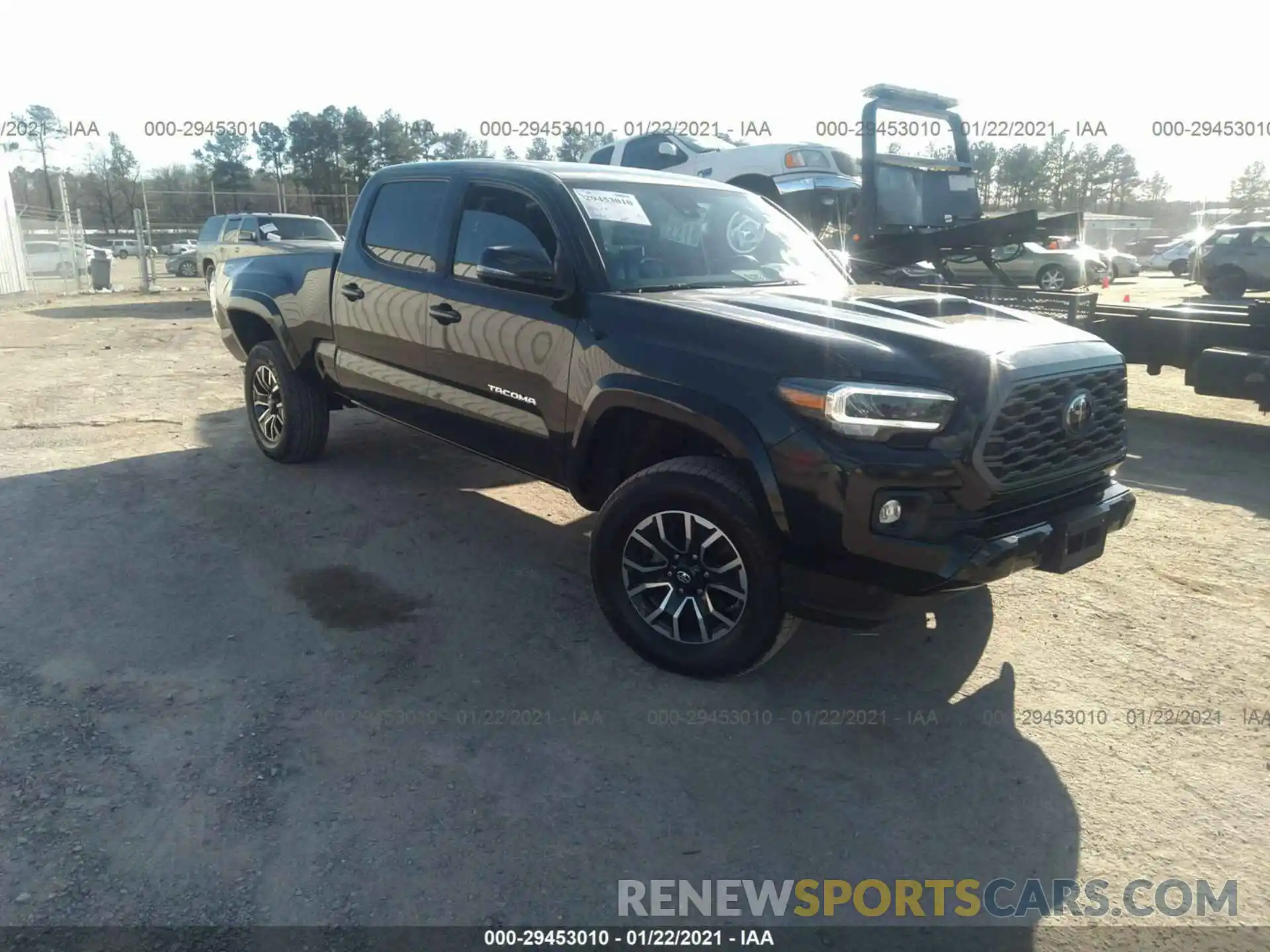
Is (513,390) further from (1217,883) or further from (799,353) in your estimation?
(1217,883)

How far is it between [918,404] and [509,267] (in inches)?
74.8

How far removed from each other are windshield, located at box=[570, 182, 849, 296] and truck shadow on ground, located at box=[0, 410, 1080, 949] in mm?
1559

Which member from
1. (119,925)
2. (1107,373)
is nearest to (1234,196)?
(1107,373)

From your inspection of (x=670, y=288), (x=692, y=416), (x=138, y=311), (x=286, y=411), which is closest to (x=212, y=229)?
(x=138, y=311)

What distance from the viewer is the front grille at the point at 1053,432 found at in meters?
3.11

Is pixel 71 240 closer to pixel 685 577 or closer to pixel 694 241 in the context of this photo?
pixel 694 241

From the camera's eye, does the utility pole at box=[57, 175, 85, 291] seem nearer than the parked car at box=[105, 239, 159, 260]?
Yes

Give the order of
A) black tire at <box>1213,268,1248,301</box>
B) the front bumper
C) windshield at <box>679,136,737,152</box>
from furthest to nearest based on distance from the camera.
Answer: black tire at <box>1213,268,1248,301</box> < windshield at <box>679,136,737,152</box> < the front bumper

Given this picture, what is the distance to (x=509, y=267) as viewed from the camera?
3.99m

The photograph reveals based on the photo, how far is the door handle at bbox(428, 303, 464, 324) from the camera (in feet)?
14.6

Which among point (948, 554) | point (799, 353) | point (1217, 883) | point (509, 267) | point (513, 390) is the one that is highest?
point (509, 267)

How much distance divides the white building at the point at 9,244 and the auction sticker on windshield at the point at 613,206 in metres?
21.7

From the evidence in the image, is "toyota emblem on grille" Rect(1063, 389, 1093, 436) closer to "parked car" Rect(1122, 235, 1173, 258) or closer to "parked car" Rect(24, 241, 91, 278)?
"parked car" Rect(24, 241, 91, 278)

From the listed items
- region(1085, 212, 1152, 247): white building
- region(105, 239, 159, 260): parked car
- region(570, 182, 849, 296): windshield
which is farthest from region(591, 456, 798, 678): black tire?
region(1085, 212, 1152, 247): white building
